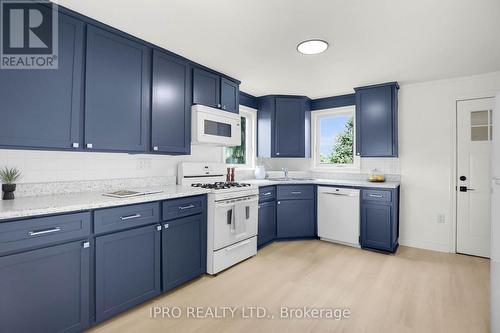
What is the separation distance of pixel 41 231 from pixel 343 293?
96.4 inches

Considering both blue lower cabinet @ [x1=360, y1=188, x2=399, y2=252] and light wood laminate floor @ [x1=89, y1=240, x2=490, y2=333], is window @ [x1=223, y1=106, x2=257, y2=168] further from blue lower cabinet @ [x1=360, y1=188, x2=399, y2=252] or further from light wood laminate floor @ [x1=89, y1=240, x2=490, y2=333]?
blue lower cabinet @ [x1=360, y1=188, x2=399, y2=252]

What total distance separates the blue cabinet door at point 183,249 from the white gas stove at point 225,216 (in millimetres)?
108

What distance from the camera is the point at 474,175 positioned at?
3.34 meters

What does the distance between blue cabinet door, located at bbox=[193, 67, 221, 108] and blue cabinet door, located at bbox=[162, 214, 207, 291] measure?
4.58 feet

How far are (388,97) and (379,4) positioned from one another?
211 centimetres

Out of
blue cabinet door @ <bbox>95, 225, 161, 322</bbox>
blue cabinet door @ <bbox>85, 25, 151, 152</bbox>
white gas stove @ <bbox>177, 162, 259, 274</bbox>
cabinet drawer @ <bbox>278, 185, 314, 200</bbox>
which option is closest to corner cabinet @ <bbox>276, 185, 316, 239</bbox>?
cabinet drawer @ <bbox>278, 185, 314, 200</bbox>

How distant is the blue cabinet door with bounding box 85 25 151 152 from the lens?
6.84 feet

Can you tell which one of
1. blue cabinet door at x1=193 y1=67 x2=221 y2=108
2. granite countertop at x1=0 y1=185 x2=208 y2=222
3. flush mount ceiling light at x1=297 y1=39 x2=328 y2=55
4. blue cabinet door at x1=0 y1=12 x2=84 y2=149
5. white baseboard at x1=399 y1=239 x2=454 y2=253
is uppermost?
flush mount ceiling light at x1=297 y1=39 x2=328 y2=55

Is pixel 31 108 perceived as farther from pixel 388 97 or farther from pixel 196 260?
pixel 388 97

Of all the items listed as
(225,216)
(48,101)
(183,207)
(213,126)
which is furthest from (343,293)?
(48,101)

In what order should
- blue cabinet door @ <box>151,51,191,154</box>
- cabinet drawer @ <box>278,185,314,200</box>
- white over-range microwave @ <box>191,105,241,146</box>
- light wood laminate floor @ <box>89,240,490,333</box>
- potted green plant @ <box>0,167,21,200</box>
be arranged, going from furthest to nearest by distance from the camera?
cabinet drawer @ <box>278,185,314,200</box> < white over-range microwave @ <box>191,105,241,146</box> < blue cabinet door @ <box>151,51,191,154</box> < light wood laminate floor @ <box>89,240,490,333</box> < potted green plant @ <box>0,167,21,200</box>

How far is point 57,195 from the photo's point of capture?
81.5 inches

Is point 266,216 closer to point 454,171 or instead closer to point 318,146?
point 318,146

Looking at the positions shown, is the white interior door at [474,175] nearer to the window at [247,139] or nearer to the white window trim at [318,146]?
the white window trim at [318,146]
